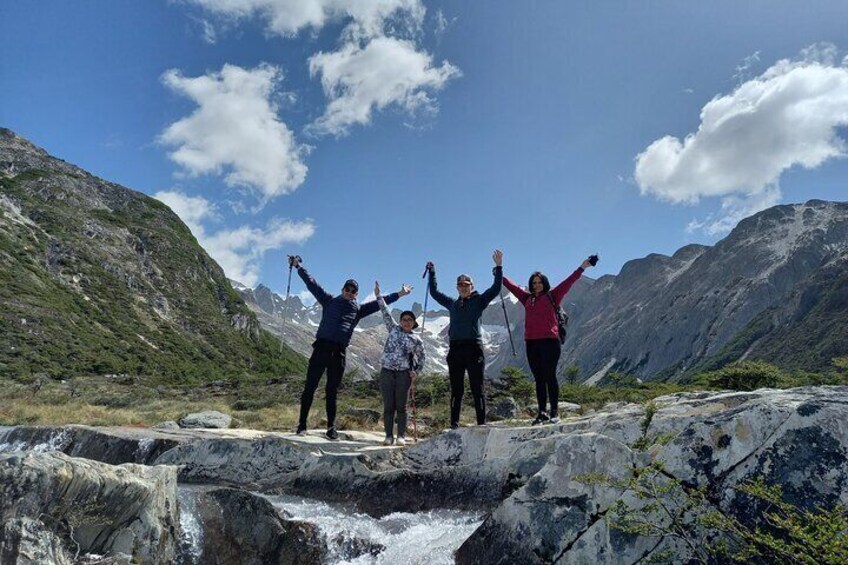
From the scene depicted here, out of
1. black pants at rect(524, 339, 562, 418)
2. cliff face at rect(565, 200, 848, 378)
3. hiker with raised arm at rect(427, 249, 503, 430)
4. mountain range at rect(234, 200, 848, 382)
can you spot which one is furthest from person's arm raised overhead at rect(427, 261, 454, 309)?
cliff face at rect(565, 200, 848, 378)

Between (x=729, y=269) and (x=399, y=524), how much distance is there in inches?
7883

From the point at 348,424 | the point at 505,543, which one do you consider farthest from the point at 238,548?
the point at 348,424

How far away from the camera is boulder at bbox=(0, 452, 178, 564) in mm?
4750

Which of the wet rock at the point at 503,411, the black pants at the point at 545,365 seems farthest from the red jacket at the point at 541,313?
the wet rock at the point at 503,411

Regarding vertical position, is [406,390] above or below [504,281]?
below

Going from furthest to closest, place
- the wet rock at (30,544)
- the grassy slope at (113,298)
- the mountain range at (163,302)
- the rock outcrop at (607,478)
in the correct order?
the mountain range at (163,302)
the grassy slope at (113,298)
the rock outcrop at (607,478)
the wet rock at (30,544)

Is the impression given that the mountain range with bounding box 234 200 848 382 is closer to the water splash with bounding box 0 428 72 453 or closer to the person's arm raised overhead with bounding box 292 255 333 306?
the person's arm raised overhead with bounding box 292 255 333 306

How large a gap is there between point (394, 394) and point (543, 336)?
3.03 metres

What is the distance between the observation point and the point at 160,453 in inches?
381

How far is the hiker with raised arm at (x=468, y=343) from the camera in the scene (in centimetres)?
968

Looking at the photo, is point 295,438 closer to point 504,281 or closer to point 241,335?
point 504,281

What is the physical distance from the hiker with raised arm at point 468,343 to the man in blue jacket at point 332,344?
1.70 m

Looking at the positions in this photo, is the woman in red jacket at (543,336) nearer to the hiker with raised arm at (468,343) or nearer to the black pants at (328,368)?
the hiker with raised arm at (468,343)

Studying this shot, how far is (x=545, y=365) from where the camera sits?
30.1 ft
